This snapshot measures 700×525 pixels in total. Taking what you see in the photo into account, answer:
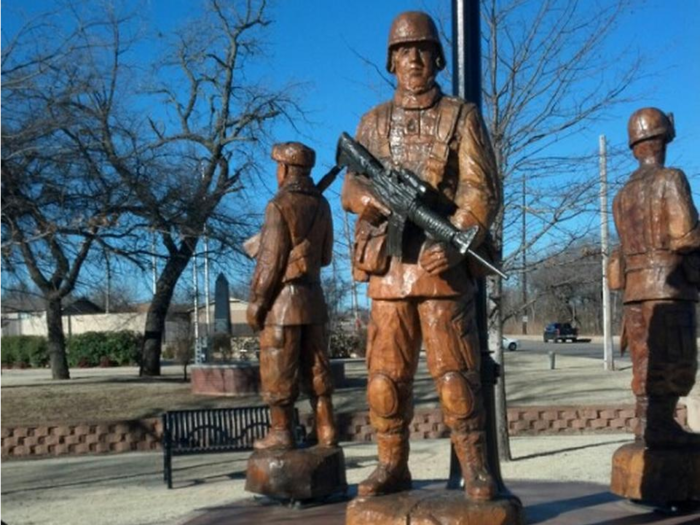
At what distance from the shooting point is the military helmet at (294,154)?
23.7 feet

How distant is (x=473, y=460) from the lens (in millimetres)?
4863

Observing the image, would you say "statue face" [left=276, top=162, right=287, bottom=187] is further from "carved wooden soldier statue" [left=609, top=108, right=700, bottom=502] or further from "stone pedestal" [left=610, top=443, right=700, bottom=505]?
"stone pedestal" [left=610, top=443, right=700, bottom=505]

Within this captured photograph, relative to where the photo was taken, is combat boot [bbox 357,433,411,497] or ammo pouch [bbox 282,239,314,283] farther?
ammo pouch [bbox 282,239,314,283]

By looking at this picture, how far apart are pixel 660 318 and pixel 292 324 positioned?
8.56 ft

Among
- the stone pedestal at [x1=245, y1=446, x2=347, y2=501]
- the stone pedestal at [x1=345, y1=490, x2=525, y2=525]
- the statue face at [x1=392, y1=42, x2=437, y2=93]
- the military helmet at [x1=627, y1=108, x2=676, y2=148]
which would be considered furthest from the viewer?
the stone pedestal at [x1=245, y1=446, x2=347, y2=501]

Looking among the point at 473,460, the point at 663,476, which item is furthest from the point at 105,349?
the point at 473,460

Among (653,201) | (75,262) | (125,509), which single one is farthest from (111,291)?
(653,201)

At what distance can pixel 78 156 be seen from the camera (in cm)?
1499

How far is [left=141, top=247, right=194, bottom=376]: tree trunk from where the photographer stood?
20438 mm

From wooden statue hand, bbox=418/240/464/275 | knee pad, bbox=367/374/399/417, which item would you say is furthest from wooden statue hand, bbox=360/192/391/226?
knee pad, bbox=367/374/399/417

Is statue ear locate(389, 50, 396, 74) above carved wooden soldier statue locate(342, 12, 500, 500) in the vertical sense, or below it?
above

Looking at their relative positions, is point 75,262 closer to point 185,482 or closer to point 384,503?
point 185,482

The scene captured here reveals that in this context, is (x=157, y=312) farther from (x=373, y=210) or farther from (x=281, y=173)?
(x=373, y=210)

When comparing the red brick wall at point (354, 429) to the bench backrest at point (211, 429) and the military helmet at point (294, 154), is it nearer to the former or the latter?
the bench backrest at point (211, 429)
